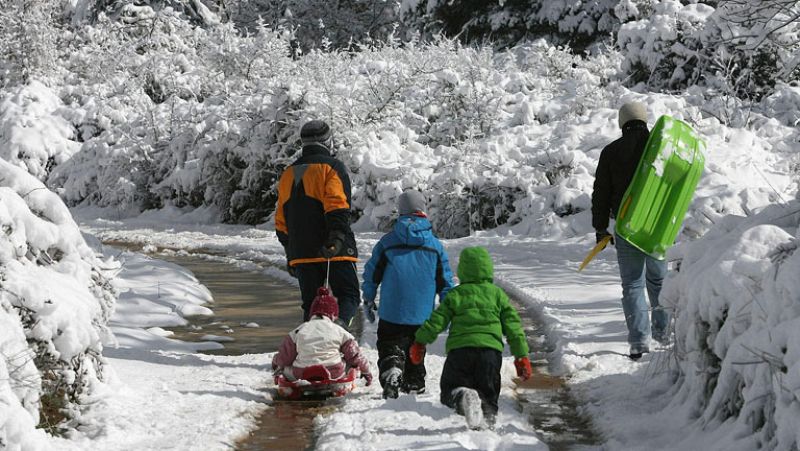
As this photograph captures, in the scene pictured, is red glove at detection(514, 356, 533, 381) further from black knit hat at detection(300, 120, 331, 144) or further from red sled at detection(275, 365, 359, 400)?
black knit hat at detection(300, 120, 331, 144)

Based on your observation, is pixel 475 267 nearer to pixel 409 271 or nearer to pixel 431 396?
pixel 409 271

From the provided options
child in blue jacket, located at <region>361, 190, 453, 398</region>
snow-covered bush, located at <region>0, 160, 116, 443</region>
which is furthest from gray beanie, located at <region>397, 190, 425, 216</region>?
snow-covered bush, located at <region>0, 160, 116, 443</region>

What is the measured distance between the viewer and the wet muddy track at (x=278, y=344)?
560 centimetres

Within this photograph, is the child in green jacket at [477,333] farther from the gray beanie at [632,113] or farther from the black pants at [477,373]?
the gray beanie at [632,113]

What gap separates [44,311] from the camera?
17.6ft

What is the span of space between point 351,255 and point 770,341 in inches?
138

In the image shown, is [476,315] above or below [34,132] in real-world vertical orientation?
below

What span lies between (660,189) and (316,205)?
2.55 m

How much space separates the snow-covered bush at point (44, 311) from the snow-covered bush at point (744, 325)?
10.9 feet

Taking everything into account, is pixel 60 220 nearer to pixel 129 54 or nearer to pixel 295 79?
pixel 295 79

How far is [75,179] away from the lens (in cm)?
2800

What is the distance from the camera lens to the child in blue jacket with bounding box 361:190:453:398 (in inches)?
256

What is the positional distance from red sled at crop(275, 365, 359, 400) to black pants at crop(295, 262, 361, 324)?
681 millimetres

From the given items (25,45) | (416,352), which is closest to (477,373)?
(416,352)
